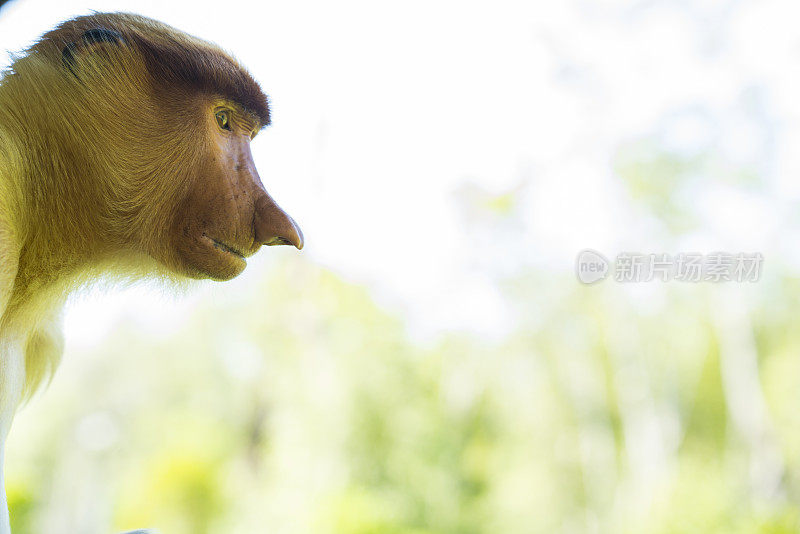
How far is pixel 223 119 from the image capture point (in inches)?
43.6

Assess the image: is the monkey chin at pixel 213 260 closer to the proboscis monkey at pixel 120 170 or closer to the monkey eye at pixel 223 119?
the proboscis monkey at pixel 120 170

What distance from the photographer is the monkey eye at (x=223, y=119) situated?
110 cm

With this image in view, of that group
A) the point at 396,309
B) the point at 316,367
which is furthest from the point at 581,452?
the point at 316,367

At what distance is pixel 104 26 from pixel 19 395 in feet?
2.02

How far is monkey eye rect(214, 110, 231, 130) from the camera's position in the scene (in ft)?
3.61

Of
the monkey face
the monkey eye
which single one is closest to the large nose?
the monkey face

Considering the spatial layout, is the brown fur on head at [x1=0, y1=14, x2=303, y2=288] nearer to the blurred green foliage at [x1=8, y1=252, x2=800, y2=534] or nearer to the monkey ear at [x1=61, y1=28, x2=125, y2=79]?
the monkey ear at [x1=61, y1=28, x2=125, y2=79]

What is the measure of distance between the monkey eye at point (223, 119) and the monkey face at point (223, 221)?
0.15 feet

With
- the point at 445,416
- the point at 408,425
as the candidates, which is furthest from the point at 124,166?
the point at 445,416

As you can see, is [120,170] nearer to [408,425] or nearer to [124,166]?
[124,166]

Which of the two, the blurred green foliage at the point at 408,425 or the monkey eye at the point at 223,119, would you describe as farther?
the blurred green foliage at the point at 408,425

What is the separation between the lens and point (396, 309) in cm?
1121

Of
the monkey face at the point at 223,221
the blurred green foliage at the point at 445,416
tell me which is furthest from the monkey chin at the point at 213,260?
the blurred green foliage at the point at 445,416

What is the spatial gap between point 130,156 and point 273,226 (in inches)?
9.5
